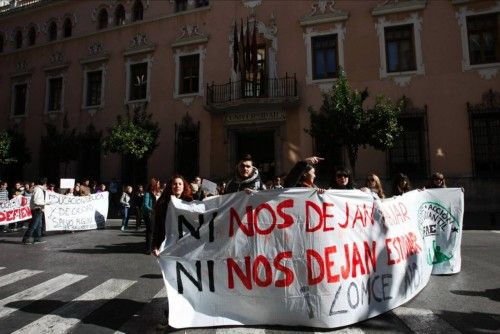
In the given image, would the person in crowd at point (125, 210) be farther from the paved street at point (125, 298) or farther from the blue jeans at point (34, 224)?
Answer: the paved street at point (125, 298)

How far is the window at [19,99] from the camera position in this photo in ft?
78.8

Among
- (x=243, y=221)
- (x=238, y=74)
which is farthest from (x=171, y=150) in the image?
(x=243, y=221)

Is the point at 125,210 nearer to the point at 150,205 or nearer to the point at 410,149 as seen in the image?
the point at 150,205

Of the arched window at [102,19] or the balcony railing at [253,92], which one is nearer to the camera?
the balcony railing at [253,92]

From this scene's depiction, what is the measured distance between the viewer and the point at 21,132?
2319cm

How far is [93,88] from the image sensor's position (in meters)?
21.9

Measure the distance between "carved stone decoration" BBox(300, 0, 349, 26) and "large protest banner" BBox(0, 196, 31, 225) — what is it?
14048 mm

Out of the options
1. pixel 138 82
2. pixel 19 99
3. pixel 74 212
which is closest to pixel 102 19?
pixel 138 82

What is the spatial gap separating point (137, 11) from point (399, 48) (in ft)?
48.5

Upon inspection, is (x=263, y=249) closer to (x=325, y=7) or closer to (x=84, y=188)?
(x=84, y=188)

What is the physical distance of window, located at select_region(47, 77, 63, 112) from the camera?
22828mm

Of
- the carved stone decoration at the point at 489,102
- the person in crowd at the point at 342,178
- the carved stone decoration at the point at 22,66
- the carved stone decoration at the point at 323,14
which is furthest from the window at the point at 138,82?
the person in crowd at the point at 342,178

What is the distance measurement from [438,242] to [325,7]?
14523 millimetres

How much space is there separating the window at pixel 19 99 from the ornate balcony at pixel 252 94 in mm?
13947
